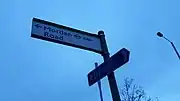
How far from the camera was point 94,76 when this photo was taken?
175 inches

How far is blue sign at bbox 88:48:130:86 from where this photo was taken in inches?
162

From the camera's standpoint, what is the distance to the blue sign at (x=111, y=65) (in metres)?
4.12

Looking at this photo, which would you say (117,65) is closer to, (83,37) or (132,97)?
(83,37)

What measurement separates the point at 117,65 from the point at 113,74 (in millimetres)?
193

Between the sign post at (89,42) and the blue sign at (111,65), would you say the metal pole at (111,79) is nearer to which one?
the sign post at (89,42)

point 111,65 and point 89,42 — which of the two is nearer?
point 111,65

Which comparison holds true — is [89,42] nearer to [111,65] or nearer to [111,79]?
[111,65]

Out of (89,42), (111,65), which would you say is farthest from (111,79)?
(89,42)

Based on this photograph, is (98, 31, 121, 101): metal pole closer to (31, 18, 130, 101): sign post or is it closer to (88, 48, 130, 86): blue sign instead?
(31, 18, 130, 101): sign post

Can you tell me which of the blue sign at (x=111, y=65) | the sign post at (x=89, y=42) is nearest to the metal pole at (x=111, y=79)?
the sign post at (x=89, y=42)

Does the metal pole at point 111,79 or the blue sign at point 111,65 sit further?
the blue sign at point 111,65

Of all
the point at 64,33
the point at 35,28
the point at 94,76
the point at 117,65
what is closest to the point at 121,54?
the point at 117,65

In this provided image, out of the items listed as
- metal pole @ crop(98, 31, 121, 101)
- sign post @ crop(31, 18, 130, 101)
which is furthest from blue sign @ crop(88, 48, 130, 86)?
metal pole @ crop(98, 31, 121, 101)

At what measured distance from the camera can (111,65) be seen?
167 inches
